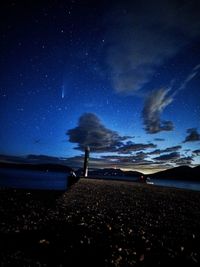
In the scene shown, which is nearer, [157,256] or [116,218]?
[157,256]

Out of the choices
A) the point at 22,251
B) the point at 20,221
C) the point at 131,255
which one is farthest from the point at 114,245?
the point at 20,221

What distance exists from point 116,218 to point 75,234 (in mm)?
4834

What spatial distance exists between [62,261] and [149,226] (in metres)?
6.97

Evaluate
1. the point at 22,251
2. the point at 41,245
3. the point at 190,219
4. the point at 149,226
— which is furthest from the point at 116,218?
the point at 22,251

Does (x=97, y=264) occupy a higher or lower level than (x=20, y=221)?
lower

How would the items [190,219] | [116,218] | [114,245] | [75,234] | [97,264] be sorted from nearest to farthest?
[97,264]
[114,245]
[75,234]
[116,218]
[190,219]

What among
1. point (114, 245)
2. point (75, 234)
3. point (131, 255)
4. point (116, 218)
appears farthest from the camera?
point (116, 218)

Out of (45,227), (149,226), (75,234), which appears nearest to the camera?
(75,234)

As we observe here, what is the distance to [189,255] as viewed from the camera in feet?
27.6

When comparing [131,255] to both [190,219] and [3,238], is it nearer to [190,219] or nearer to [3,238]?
[3,238]

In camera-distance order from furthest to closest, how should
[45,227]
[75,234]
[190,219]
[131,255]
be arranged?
1. [190,219]
2. [45,227]
3. [75,234]
4. [131,255]

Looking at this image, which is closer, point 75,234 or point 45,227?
point 75,234

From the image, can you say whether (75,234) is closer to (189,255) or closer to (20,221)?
(20,221)

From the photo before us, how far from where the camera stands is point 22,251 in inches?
293
